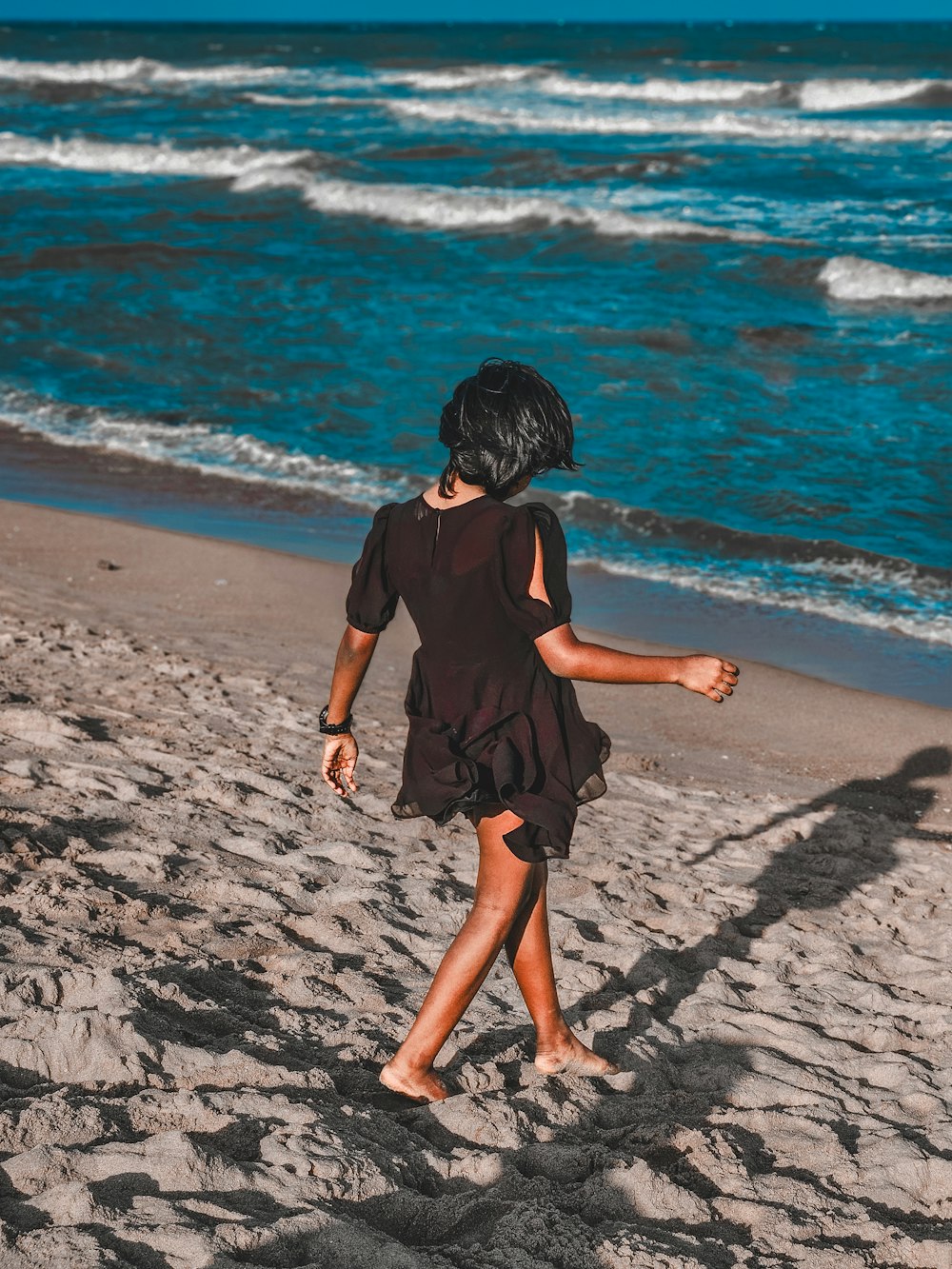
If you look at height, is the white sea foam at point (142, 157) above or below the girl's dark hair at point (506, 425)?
above

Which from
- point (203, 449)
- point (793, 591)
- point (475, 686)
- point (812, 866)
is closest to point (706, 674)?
point (475, 686)

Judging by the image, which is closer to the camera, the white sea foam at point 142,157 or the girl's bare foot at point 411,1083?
the girl's bare foot at point 411,1083

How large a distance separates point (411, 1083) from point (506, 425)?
58.7 inches

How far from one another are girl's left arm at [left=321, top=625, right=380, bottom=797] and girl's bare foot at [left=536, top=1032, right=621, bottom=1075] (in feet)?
2.61

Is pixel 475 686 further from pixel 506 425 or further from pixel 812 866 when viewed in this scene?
pixel 812 866

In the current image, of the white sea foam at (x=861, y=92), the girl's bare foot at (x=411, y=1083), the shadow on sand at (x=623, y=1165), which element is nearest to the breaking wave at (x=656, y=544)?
the shadow on sand at (x=623, y=1165)

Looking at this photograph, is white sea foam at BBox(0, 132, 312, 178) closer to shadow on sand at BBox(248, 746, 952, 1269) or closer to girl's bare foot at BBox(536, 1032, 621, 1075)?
shadow on sand at BBox(248, 746, 952, 1269)

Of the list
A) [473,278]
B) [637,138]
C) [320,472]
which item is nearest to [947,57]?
[637,138]

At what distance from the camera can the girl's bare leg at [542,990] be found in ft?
9.96

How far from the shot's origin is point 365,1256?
2387 millimetres

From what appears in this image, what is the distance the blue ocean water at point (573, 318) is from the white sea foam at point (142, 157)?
14cm

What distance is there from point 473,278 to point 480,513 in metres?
14.8

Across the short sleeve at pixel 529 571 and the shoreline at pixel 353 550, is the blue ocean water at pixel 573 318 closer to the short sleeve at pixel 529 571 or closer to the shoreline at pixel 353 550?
the shoreline at pixel 353 550

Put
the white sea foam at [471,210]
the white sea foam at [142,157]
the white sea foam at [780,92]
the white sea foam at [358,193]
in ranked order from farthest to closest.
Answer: the white sea foam at [780,92]
the white sea foam at [142,157]
the white sea foam at [358,193]
the white sea foam at [471,210]
